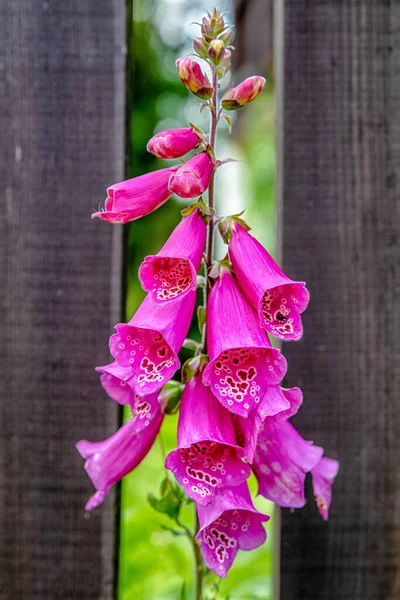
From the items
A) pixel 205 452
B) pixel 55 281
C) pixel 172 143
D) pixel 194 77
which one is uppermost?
pixel 194 77

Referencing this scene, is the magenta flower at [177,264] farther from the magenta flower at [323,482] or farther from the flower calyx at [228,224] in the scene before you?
the magenta flower at [323,482]

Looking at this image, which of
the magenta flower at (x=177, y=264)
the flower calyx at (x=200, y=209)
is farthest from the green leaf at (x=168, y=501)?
the flower calyx at (x=200, y=209)

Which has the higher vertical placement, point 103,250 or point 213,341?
point 103,250

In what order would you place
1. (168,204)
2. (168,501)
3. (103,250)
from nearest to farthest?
1. (168,501)
2. (103,250)
3. (168,204)

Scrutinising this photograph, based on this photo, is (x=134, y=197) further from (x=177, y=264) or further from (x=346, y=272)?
(x=346, y=272)

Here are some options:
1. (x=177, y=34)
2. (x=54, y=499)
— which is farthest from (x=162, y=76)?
(x=54, y=499)

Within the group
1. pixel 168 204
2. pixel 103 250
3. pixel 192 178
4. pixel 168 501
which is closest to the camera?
pixel 192 178

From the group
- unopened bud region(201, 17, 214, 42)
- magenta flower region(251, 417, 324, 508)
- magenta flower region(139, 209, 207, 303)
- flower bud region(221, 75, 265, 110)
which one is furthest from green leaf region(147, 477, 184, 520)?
unopened bud region(201, 17, 214, 42)

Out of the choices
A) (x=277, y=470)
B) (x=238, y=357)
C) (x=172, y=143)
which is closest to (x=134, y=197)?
(x=172, y=143)
